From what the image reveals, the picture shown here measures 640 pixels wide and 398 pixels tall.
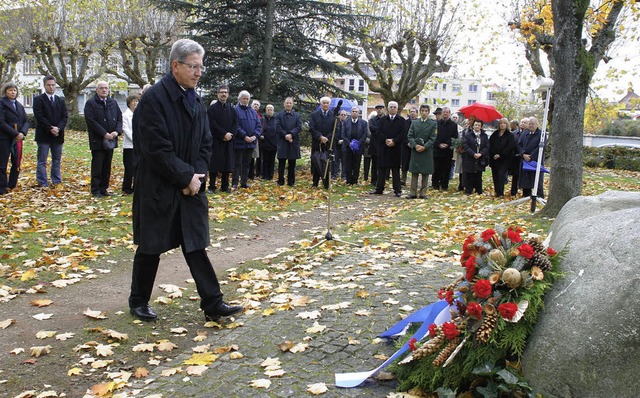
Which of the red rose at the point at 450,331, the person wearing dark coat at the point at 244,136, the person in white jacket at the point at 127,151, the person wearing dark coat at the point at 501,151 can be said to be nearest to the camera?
the red rose at the point at 450,331

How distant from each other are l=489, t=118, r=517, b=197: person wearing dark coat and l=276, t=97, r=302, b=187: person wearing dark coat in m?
5.17

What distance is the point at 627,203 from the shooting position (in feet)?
15.6

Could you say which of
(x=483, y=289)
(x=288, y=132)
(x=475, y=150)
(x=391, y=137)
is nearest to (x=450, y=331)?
(x=483, y=289)

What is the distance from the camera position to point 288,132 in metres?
15.9

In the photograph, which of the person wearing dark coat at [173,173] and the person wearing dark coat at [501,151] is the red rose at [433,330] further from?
the person wearing dark coat at [501,151]

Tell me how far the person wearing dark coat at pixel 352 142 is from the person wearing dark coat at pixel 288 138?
1583 millimetres

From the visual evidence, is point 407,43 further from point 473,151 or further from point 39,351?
point 39,351

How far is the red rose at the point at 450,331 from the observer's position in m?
3.86

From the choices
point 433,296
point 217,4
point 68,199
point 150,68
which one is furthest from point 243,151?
point 150,68

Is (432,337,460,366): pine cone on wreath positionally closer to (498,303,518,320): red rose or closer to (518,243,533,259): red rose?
(498,303,518,320): red rose

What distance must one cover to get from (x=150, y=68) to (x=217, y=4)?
18761 mm

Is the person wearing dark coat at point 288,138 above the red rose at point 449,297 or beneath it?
above

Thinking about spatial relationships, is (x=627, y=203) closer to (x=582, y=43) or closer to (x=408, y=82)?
(x=582, y=43)

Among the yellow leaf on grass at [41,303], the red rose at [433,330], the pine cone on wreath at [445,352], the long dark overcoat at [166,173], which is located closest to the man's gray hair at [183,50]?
the long dark overcoat at [166,173]
